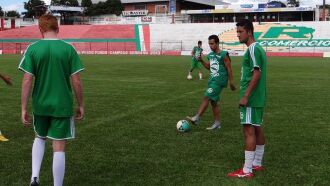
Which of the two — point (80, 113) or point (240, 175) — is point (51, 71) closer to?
point (80, 113)

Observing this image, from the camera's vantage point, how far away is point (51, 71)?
15.8 feet

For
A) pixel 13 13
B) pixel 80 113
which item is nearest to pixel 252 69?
pixel 80 113

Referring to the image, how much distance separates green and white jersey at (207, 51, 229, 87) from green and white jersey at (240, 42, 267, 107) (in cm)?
301

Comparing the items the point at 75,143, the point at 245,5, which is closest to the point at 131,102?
the point at 75,143

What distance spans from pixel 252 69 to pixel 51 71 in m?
2.59

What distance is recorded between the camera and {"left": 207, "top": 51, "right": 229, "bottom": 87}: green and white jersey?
→ 9.17 m

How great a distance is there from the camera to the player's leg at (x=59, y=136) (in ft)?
16.2

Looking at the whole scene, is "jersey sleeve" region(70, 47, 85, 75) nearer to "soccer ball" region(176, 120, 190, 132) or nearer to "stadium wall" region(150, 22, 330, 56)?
"soccer ball" region(176, 120, 190, 132)

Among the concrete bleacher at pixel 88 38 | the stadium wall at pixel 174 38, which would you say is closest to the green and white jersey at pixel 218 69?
the stadium wall at pixel 174 38

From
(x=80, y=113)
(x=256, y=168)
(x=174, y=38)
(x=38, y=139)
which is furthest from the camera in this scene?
(x=174, y=38)

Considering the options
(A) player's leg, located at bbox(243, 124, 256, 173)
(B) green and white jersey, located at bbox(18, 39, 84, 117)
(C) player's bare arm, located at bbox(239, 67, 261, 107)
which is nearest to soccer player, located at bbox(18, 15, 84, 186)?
(B) green and white jersey, located at bbox(18, 39, 84, 117)

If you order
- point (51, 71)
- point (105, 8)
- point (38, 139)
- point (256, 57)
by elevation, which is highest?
point (105, 8)

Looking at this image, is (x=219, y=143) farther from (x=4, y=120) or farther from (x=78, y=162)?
(x=4, y=120)

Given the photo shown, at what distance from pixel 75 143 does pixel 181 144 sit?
1.84m
